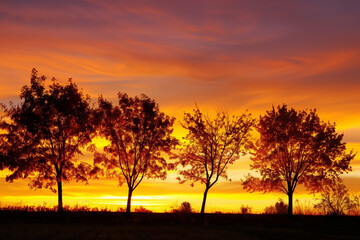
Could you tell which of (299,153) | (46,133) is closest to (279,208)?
(299,153)

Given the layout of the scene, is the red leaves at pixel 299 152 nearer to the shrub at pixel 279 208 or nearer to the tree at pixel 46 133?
the shrub at pixel 279 208

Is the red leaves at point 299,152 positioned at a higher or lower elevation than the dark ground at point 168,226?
higher

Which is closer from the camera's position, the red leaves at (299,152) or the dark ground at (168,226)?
the dark ground at (168,226)

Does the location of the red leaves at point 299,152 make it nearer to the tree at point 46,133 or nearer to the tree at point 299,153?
the tree at point 299,153

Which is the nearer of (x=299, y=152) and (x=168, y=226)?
(x=168, y=226)

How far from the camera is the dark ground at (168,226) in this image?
3195cm

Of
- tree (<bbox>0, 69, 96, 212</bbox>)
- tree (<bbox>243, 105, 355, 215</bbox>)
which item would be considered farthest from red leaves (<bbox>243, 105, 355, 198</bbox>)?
tree (<bbox>0, 69, 96, 212</bbox>)

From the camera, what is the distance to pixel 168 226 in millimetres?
39469

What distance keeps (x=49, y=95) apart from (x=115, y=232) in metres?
25.0

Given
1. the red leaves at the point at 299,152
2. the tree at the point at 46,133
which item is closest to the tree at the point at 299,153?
the red leaves at the point at 299,152

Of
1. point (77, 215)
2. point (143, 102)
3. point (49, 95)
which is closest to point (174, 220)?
point (77, 215)

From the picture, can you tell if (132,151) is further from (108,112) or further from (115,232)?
(115,232)

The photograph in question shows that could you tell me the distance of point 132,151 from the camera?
2153 inches

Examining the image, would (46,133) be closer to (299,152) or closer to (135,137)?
(135,137)
